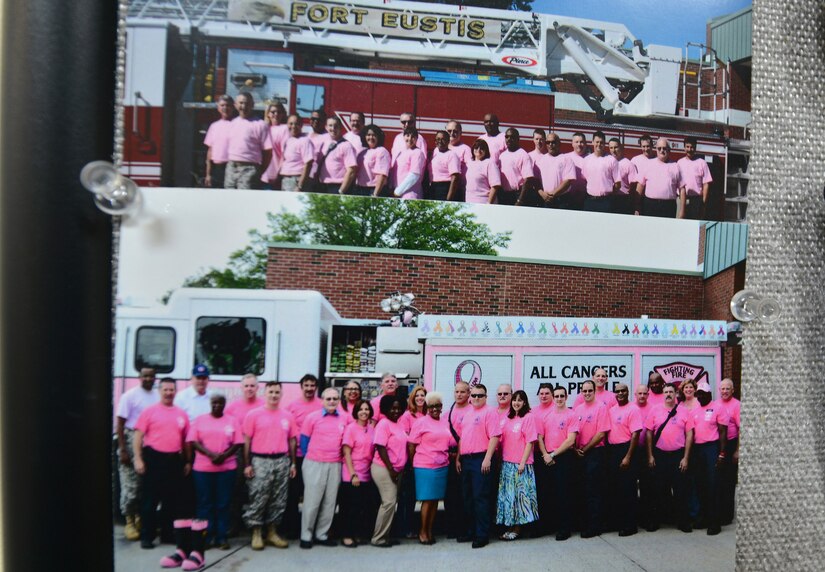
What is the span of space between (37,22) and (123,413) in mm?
568

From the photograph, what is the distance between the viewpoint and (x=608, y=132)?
1.12m

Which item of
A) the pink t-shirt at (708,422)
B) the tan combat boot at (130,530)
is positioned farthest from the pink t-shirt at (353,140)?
the pink t-shirt at (708,422)

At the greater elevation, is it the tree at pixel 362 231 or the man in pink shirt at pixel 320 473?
the tree at pixel 362 231

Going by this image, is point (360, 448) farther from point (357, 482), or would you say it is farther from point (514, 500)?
point (514, 500)

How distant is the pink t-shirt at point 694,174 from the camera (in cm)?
115

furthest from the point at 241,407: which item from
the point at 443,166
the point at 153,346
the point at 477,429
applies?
the point at 443,166

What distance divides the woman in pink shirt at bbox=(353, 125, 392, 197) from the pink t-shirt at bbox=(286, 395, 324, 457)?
334 millimetres

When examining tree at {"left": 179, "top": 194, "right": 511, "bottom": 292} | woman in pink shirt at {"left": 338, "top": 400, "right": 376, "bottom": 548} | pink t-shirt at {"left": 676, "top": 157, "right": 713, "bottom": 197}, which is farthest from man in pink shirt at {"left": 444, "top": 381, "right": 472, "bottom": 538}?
pink t-shirt at {"left": 676, "top": 157, "right": 713, "bottom": 197}

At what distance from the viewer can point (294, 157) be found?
983 millimetres

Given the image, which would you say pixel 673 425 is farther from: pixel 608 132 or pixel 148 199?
pixel 148 199

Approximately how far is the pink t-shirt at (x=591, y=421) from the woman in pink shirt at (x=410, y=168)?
474 millimetres

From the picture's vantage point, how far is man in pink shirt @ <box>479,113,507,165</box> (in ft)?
3.45

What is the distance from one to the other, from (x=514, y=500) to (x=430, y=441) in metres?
0.18

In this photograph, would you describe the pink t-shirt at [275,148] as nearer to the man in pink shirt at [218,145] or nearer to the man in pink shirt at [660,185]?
the man in pink shirt at [218,145]
